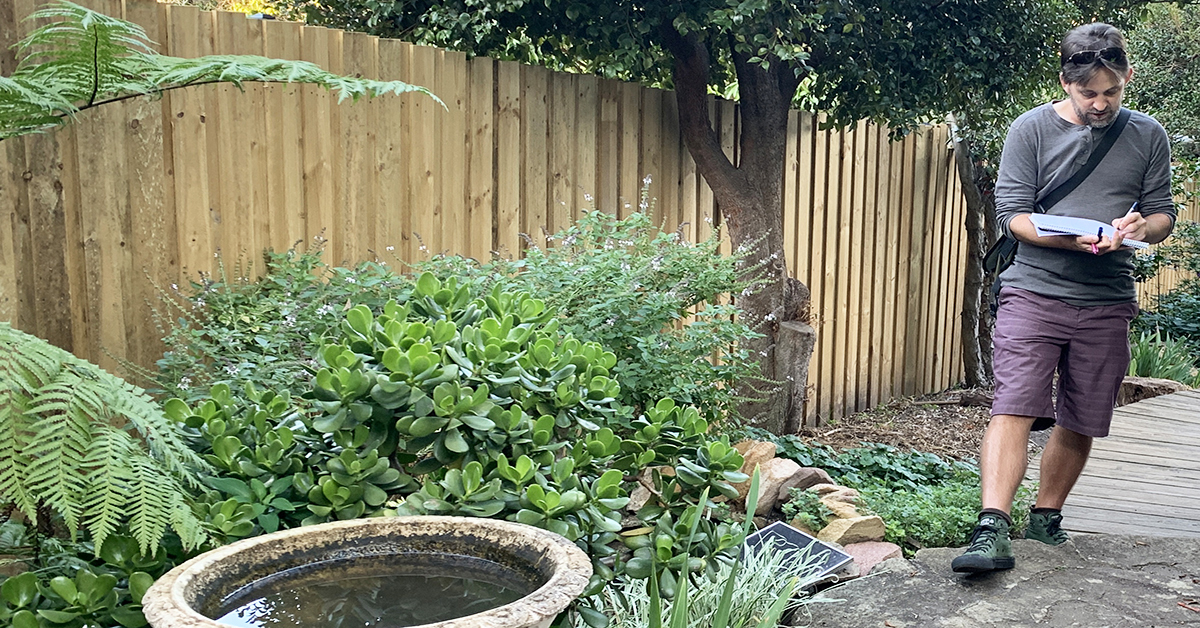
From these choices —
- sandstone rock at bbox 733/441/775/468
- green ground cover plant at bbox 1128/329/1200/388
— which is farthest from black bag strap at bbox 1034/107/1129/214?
green ground cover plant at bbox 1128/329/1200/388

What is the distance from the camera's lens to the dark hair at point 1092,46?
313cm

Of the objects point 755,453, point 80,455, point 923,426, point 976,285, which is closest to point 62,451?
Answer: point 80,455

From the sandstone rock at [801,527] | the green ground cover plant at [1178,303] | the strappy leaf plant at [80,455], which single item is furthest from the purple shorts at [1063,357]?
the green ground cover plant at [1178,303]

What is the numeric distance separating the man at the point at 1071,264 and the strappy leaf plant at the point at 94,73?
83.6 inches

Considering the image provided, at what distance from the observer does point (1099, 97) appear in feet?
10.4

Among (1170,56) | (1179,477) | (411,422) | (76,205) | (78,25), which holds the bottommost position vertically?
(1179,477)

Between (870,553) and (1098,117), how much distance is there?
1.60m

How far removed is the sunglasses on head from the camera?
312cm

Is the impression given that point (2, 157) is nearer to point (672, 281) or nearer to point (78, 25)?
point (78, 25)

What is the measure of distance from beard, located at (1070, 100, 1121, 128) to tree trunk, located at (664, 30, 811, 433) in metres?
2.28

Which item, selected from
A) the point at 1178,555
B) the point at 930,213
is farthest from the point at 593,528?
the point at 930,213

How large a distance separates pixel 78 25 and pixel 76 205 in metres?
0.90

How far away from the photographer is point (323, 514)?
78.8 inches

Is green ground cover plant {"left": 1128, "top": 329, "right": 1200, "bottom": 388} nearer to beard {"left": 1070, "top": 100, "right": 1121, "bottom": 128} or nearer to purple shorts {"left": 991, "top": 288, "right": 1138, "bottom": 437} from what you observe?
purple shorts {"left": 991, "top": 288, "right": 1138, "bottom": 437}
